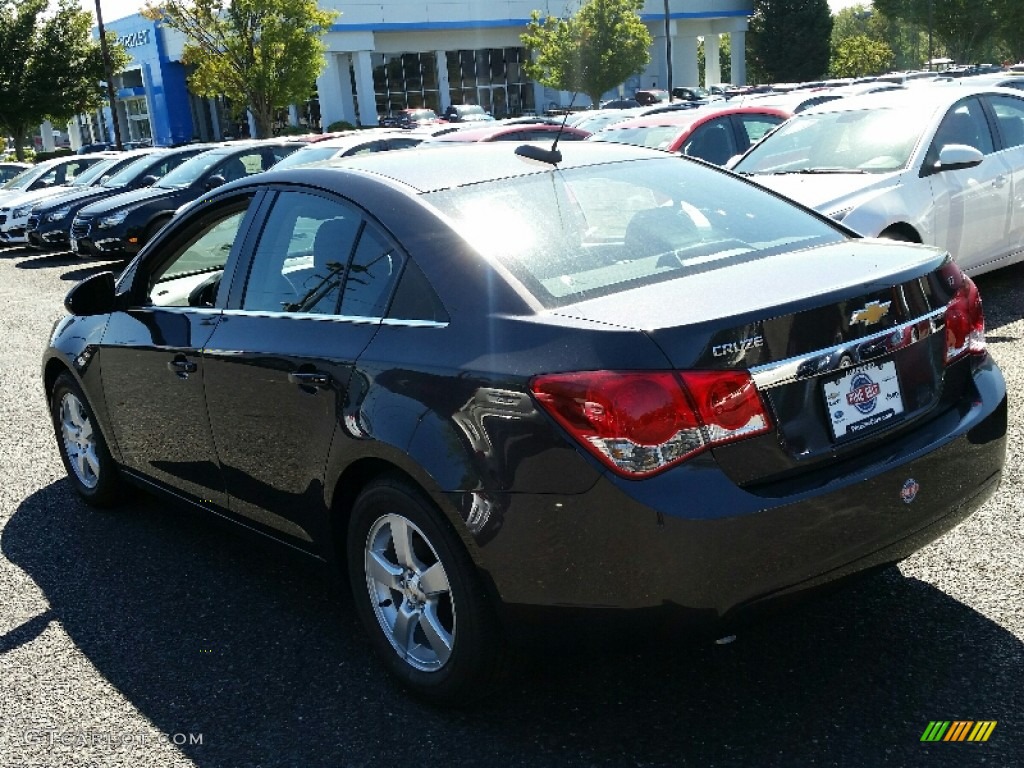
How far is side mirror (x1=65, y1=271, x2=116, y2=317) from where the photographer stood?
4902 millimetres

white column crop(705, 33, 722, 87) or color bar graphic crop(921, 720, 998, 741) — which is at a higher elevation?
white column crop(705, 33, 722, 87)

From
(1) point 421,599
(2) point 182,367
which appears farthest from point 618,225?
(2) point 182,367

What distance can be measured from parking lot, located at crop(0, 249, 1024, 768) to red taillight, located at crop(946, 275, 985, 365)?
2.85 ft

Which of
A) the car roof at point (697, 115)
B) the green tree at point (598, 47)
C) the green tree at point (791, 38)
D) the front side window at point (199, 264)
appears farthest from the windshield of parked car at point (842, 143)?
the green tree at point (791, 38)

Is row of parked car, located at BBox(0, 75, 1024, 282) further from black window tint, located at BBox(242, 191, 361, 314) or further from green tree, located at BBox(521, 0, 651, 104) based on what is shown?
green tree, located at BBox(521, 0, 651, 104)

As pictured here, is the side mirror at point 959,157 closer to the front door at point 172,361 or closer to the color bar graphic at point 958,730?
the front door at point 172,361

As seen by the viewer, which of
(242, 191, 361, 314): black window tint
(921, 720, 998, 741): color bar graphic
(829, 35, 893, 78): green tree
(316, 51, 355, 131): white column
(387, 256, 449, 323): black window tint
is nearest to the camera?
(921, 720, 998, 741): color bar graphic

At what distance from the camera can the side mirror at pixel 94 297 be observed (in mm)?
4902

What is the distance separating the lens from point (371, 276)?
358cm

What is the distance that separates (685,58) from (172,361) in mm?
70604

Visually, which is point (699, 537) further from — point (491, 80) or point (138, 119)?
point (138, 119)

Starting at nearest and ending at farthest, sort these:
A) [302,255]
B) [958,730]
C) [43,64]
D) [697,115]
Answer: [958,730]
[302,255]
[697,115]
[43,64]

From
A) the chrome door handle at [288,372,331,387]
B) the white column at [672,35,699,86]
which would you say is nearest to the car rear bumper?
the chrome door handle at [288,372,331,387]

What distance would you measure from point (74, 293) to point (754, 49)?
79755 millimetres
